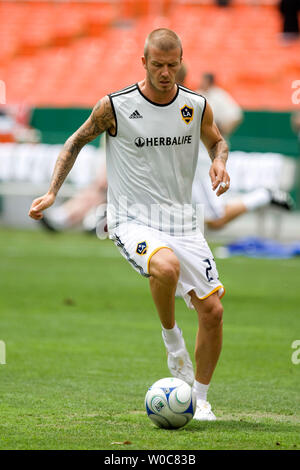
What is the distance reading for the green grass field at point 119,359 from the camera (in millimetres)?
5371

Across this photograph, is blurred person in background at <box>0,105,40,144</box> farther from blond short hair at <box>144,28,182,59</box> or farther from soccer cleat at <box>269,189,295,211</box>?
blond short hair at <box>144,28,182,59</box>

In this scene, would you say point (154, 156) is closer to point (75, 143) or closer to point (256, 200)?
point (75, 143)

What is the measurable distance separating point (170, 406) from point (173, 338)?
1.87 feet

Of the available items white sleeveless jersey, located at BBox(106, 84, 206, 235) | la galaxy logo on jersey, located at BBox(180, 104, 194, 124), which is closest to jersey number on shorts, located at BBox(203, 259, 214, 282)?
white sleeveless jersey, located at BBox(106, 84, 206, 235)

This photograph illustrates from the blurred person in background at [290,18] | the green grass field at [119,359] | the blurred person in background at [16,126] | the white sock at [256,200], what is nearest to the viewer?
the green grass field at [119,359]

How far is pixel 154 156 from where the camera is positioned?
6129 millimetres

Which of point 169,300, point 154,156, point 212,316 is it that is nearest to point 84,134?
point 154,156

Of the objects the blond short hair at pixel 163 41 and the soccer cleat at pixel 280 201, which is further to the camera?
the soccer cleat at pixel 280 201

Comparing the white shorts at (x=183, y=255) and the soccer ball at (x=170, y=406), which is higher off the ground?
the white shorts at (x=183, y=255)

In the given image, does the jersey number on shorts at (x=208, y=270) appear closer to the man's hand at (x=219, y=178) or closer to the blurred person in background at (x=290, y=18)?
the man's hand at (x=219, y=178)

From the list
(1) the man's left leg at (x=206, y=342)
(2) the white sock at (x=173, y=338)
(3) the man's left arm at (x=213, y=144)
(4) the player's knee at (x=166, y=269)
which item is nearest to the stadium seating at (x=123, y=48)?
(3) the man's left arm at (x=213, y=144)

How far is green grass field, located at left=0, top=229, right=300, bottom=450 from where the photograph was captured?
5.37m

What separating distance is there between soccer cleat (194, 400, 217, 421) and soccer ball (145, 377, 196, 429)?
0.27 m

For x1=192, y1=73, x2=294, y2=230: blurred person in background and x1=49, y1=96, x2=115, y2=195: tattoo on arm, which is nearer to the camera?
x1=49, y1=96, x2=115, y2=195: tattoo on arm
